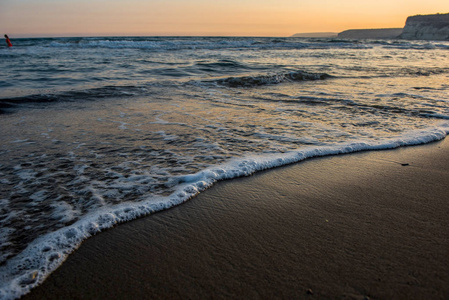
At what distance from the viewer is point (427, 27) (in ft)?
258

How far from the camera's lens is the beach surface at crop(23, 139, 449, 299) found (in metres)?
1.48

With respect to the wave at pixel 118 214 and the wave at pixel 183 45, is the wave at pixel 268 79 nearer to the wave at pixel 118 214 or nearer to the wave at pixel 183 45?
the wave at pixel 118 214

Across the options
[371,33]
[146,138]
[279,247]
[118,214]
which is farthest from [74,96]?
[371,33]

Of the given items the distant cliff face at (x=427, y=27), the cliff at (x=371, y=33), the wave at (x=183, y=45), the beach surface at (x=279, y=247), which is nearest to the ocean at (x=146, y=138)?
the beach surface at (x=279, y=247)

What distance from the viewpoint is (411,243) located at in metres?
1.83

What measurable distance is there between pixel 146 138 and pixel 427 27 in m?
99.3

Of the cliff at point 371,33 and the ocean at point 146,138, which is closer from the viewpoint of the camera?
the ocean at point 146,138

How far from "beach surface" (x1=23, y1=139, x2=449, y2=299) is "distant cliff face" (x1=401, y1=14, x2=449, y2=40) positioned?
293 ft

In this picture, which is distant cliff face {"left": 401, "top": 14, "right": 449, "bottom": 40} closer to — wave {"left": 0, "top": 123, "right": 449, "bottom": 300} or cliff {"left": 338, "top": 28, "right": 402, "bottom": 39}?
cliff {"left": 338, "top": 28, "right": 402, "bottom": 39}

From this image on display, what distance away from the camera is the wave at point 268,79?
8.52 m

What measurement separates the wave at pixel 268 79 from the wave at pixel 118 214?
5292 mm

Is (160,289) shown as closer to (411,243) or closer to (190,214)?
(190,214)

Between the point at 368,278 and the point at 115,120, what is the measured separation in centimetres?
422

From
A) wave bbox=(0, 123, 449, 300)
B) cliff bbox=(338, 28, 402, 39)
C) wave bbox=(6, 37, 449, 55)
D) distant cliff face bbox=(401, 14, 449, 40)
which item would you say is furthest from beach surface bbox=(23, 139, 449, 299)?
cliff bbox=(338, 28, 402, 39)
